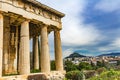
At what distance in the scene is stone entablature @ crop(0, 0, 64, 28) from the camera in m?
19.5

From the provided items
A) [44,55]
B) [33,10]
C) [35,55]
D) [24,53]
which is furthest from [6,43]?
[35,55]

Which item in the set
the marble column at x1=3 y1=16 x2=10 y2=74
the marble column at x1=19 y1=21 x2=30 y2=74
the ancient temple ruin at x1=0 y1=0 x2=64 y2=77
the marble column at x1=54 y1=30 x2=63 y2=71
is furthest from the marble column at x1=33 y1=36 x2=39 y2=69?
the marble column at x1=19 y1=21 x2=30 y2=74

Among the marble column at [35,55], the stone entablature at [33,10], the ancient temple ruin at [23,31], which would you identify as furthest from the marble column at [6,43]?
the marble column at [35,55]

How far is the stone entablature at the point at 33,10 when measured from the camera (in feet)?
64.0

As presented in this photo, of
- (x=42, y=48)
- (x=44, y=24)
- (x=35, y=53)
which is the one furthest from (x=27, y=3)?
(x=35, y=53)

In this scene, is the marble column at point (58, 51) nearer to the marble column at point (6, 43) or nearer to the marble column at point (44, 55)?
the marble column at point (44, 55)

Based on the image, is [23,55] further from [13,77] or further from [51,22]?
[51,22]

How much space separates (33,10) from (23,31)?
9.24ft

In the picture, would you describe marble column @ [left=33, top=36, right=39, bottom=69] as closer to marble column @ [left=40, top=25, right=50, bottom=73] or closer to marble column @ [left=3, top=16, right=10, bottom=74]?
marble column @ [left=40, top=25, right=50, bottom=73]

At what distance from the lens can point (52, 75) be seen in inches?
923

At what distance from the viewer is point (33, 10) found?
74.4 feet

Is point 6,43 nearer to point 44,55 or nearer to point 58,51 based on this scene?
point 44,55

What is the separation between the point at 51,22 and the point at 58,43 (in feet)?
10.1

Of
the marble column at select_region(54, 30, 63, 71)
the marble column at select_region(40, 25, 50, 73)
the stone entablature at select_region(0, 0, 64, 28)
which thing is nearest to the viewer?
the stone entablature at select_region(0, 0, 64, 28)
